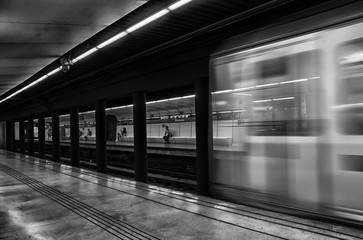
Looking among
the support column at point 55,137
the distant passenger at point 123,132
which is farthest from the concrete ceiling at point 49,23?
the distant passenger at point 123,132

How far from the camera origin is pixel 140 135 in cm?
919

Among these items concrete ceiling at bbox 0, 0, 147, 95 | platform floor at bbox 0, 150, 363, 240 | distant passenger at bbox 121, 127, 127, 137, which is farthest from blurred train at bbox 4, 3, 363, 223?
distant passenger at bbox 121, 127, 127, 137

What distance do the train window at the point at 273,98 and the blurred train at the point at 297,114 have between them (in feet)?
0.04

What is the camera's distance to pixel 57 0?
4.37m

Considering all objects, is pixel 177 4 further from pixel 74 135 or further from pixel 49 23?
pixel 74 135

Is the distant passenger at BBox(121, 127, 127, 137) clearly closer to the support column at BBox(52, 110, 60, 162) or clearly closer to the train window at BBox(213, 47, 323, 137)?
the support column at BBox(52, 110, 60, 162)

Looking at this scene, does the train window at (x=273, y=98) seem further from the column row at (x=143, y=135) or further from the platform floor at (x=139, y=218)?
the platform floor at (x=139, y=218)

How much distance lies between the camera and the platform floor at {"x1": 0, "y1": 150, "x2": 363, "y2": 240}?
13.0 feet

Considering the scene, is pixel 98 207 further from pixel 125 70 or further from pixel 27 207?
pixel 125 70

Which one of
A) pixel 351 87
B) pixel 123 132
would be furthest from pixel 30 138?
pixel 351 87

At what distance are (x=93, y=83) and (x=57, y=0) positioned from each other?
7.22m

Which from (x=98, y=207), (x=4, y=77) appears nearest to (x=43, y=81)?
(x=4, y=77)

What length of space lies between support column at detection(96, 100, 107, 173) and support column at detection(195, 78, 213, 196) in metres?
5.77

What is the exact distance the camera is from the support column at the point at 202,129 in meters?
6.79
